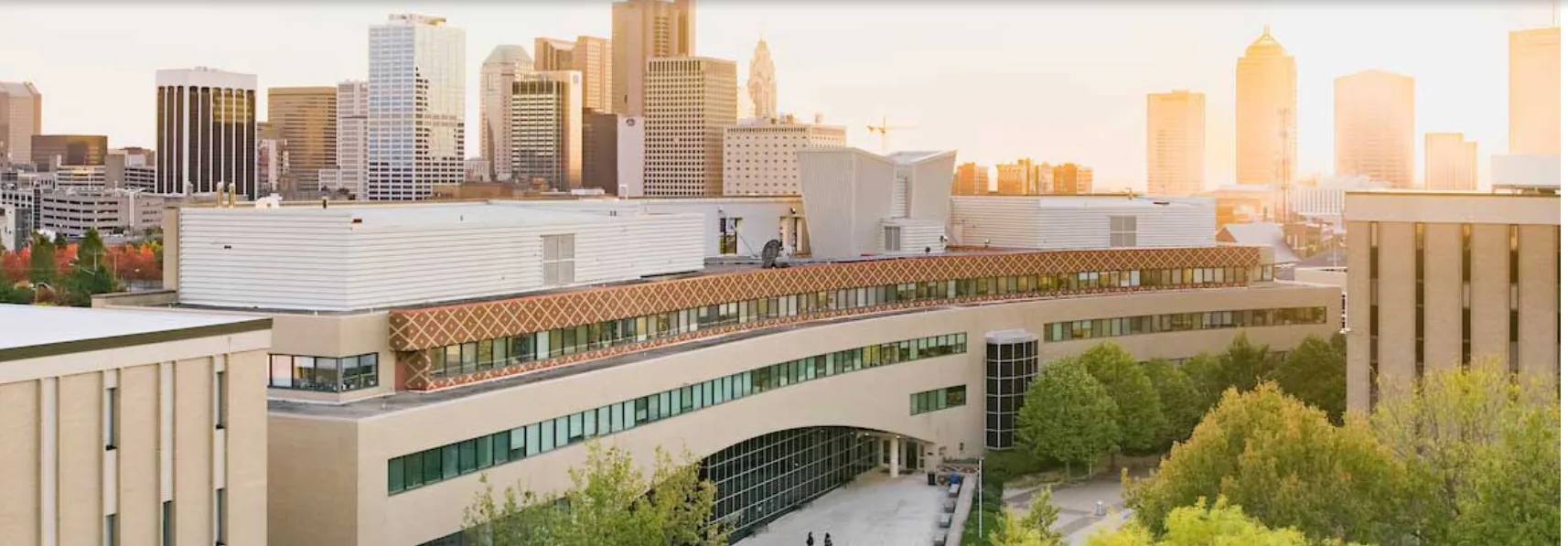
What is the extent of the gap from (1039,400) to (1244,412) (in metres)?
13.7

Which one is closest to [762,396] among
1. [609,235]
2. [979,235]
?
[609,235]

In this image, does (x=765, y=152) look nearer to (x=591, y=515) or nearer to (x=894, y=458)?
(x=894, y=458)

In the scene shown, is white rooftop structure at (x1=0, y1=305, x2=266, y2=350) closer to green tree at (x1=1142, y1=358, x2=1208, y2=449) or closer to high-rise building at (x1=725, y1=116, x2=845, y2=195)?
green tree at (x1=1142, y1=358, x2=1208, y2=449)

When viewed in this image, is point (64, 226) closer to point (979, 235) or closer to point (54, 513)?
point (979, 235)

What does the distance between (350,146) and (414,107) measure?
8155mm

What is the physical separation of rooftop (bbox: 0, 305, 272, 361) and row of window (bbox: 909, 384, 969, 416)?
2156 cm

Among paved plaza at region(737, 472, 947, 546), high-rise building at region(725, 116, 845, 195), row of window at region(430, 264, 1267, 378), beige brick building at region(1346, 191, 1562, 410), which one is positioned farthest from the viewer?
high-rise building at region(725, 116, 845, 195)

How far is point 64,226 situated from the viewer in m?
113

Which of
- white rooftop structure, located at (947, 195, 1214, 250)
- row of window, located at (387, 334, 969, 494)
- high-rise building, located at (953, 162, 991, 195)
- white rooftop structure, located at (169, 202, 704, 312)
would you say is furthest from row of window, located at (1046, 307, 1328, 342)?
high-rise building, located at (953, 162, 991, 195)

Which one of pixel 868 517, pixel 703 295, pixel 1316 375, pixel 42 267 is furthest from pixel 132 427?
pixel 42 267

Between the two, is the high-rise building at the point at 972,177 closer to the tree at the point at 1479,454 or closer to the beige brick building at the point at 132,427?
the tree at the point at 1479,454

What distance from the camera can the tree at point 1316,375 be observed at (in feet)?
133

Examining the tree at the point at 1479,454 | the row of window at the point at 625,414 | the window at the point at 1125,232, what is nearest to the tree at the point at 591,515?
the row of window at the point at 625,414

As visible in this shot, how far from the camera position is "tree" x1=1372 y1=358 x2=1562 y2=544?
22.0m
